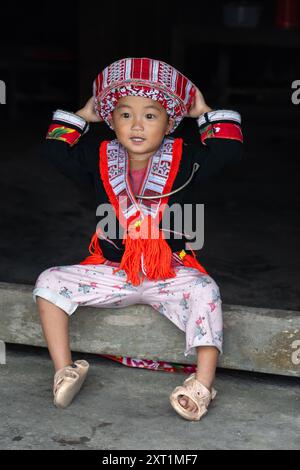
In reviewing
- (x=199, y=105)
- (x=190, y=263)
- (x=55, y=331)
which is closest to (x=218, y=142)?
(x=199, y=105)

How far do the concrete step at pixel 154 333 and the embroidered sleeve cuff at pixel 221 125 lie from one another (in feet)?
1.79

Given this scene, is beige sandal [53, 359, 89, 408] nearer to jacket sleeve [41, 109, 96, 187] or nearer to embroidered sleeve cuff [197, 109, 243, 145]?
jacket sleeve [41, 109, 96, 187]

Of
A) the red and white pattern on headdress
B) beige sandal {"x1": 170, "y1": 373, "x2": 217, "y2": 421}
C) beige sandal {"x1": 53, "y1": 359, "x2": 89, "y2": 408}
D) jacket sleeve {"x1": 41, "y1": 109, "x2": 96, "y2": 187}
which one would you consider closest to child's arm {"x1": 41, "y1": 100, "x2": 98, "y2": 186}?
jacket sleeve {"x1": 41, "y1": 109, "x2": 96, "y2": 187}

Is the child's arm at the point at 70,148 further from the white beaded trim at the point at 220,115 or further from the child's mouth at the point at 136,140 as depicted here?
the white beaded trim at the point at 220,115

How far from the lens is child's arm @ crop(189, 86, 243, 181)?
9.33ft

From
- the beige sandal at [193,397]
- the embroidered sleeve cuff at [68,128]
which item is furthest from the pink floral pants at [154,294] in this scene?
the embroidered sleeve cuff at [68,128]

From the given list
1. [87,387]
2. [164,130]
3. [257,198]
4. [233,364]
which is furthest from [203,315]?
[257,198]

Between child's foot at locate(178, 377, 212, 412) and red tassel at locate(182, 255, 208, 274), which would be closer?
child's foot at locate(178, 377, 212, 412)

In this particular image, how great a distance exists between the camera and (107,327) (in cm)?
296

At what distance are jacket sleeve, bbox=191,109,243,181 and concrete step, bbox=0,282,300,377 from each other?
0.45m

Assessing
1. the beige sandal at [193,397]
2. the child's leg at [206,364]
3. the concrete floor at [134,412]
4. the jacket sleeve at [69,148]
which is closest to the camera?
the concrete floor at [134,412]

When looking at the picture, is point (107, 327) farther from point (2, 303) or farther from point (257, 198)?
point (257, 198)

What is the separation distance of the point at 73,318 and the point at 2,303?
26 centimetres

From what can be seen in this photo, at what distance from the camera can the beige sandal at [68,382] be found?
2617 millimetres
